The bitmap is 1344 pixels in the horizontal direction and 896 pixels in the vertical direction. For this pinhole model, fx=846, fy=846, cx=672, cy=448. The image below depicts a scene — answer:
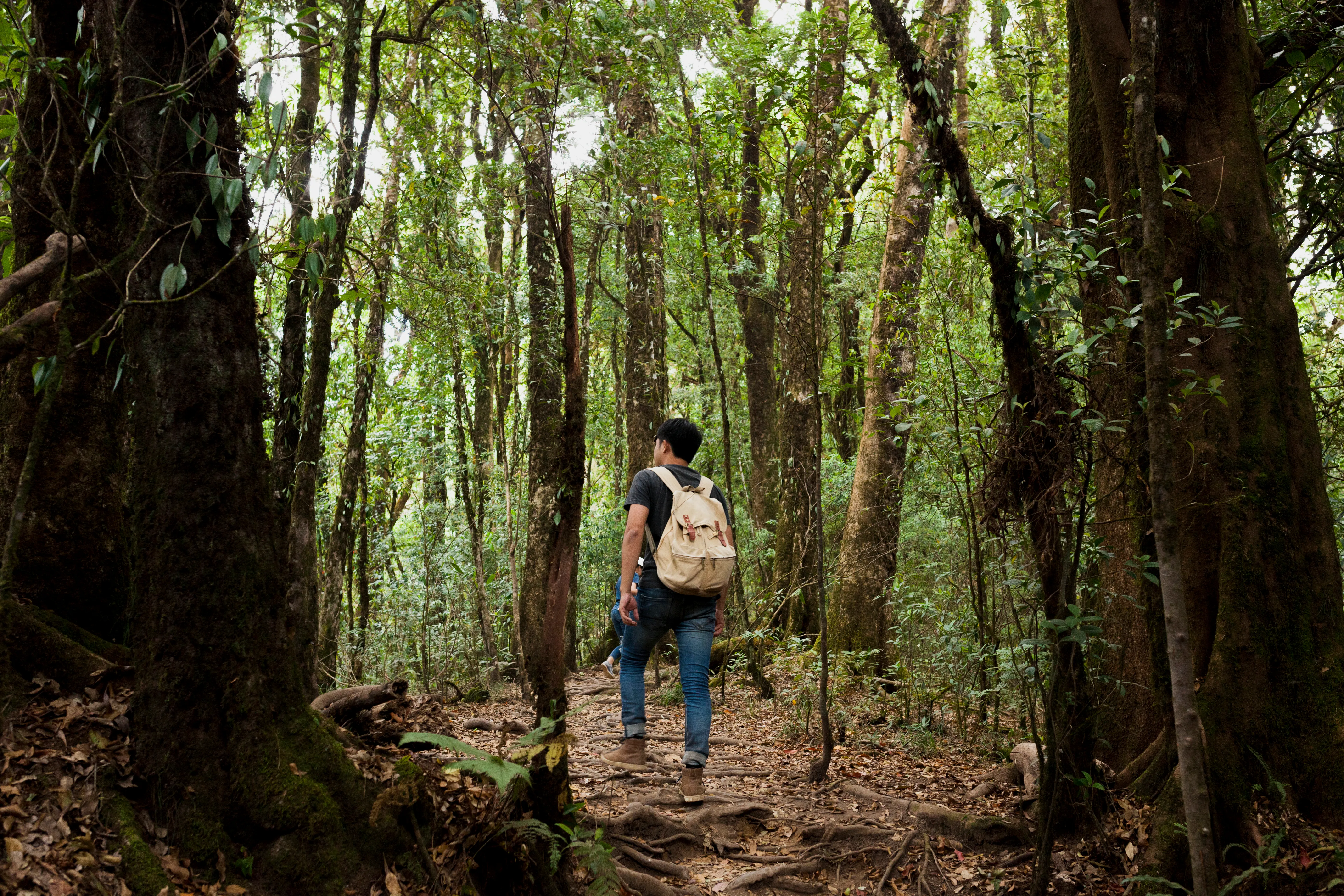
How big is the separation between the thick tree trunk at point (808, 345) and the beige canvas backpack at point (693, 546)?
816 millimetres

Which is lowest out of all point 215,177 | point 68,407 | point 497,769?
point 497,769

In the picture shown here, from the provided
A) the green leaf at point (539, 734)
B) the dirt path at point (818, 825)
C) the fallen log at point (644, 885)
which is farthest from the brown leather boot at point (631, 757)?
the green leaf at point (539, 734)

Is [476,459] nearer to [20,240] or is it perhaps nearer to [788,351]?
[788,351]

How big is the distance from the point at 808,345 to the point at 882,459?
2.18 meters

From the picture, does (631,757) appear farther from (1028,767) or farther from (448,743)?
(448,743)

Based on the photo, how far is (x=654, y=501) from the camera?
5371 millimetres

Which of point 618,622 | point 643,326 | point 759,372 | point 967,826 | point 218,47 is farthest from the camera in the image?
point 759,372

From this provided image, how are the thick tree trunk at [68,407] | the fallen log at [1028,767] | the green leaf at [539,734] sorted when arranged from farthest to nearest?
the fallen log at [1028,767] < the green leaf at [539,734] < the thick tree trunk at [68,407]

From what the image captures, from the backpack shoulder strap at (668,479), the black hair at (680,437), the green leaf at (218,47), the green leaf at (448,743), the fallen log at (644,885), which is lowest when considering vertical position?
the fallen log at (644,885)

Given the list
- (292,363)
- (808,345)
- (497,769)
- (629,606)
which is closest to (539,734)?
(497,769)

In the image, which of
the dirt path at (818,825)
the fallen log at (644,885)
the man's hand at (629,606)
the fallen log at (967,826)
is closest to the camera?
the fallen log at (644,885)

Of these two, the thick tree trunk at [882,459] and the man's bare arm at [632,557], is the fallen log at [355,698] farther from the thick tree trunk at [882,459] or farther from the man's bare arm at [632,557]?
the thick tree trunk at [882,459]

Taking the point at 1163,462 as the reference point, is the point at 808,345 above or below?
above

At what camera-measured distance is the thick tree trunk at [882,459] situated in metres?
8.75
